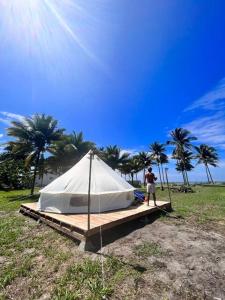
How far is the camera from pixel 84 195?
26.1ft

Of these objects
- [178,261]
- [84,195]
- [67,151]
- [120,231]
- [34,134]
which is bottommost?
[178,261]

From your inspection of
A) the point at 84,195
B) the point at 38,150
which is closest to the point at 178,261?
the point at 84,195

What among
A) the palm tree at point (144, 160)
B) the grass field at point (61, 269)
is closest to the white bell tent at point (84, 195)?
the grass field at point (61, 269)

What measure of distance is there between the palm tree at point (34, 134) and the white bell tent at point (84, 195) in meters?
12.6

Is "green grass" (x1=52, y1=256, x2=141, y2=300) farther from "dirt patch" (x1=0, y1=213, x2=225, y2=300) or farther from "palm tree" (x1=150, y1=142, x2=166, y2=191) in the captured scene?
"palm tree" (x1=150, y1=142, x2=166, y2=191)

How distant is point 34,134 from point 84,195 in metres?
15.0

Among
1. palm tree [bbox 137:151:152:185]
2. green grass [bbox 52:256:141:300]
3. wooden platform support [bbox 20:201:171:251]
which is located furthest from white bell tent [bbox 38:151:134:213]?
palm tree [bbox 137:151:152:185]

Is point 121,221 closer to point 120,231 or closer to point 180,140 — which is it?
point 120,231

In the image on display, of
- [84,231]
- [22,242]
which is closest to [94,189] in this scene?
[84,231]

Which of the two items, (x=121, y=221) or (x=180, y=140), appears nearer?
(x=121, y=221)

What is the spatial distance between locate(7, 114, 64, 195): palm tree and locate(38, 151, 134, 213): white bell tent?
1256 centimetres

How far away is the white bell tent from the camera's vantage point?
779cm

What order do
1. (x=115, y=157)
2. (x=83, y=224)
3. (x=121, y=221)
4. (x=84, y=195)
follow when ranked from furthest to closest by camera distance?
1. (x=115, y=157)
2. (x=84, y=195)
3. (x=121, y=221)
4. (x=83, y=224)

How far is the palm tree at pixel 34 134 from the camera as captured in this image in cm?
1969
